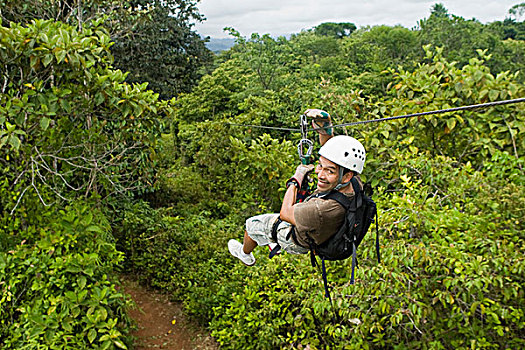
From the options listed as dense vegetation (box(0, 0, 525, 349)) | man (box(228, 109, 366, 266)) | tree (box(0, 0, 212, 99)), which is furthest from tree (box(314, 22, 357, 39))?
man (box(228, 109, 366, 266))

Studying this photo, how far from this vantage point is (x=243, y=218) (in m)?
7.29

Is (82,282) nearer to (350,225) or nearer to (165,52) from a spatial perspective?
(350,225)

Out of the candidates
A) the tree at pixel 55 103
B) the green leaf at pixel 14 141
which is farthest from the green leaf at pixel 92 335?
the green leaf at pixel 14 141

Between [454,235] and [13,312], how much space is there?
4.31 metres

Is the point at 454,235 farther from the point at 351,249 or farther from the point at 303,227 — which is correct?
the point at 303,227

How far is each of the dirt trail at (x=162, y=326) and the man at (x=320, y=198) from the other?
9.93ft

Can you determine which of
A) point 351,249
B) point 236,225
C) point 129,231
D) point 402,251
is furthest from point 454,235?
point 129,231

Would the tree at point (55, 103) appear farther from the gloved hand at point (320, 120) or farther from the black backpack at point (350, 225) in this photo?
the black backpack at point (350, 225)

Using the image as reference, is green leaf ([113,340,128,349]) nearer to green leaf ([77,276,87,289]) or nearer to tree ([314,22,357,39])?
green leaf ([77,276,87,289])

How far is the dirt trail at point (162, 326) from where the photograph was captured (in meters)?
5.36

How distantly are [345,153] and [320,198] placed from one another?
374 mm

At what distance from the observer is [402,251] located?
3.35 m

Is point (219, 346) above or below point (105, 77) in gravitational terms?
below

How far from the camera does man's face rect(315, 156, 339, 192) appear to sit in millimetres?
2484
